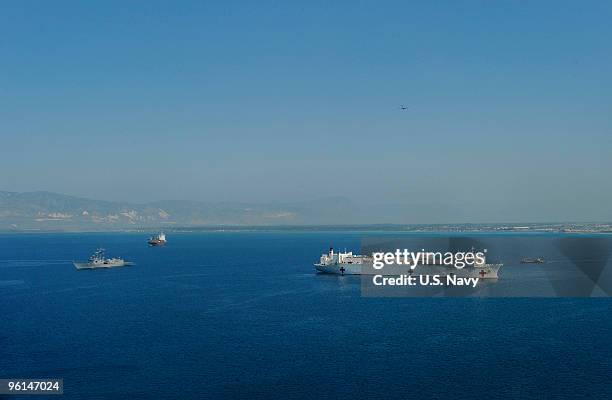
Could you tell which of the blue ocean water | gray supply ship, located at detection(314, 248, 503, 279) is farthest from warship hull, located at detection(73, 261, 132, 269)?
gray supply ship, located at detection(314, 248, 503, 279)

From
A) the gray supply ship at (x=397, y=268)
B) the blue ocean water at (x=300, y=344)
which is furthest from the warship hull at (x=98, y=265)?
the gray supply ship at (x=397, y=268)

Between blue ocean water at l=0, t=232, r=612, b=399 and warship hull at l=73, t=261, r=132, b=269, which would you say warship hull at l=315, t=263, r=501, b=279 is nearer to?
blue ocean water at l=0, t=232, r=612, b=399

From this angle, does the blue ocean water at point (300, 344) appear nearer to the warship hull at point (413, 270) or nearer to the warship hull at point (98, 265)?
the warship hull at point (413, 270)

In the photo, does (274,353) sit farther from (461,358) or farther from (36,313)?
(36,313)

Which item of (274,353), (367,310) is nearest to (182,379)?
(274,353)

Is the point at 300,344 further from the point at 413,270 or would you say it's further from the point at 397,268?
the point at 397,268

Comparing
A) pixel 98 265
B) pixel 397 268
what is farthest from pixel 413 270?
pixel 98 265
